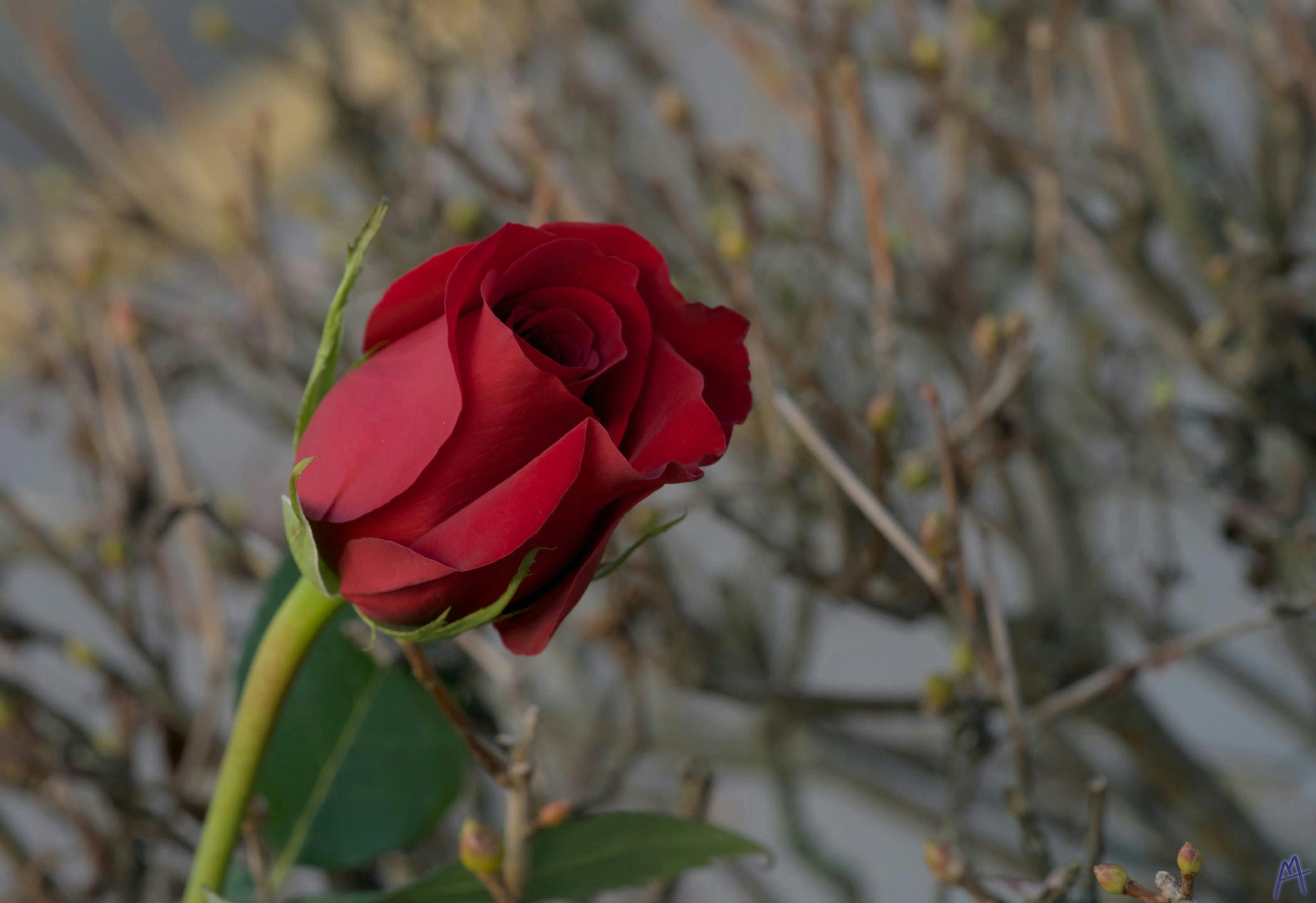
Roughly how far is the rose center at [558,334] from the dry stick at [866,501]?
0.43ft

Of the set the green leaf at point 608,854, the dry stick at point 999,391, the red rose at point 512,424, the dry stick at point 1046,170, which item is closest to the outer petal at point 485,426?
the red rose at point 512,424

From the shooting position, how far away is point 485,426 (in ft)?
0.67

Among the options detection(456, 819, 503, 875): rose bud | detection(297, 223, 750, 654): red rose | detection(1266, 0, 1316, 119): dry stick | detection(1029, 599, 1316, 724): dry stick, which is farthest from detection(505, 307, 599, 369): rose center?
detection(1266, 0, 1316, 119): dry stick

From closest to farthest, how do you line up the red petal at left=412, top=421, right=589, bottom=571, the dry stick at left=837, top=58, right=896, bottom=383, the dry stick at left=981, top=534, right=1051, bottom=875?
the red petal at left=412, top=421, right=589, bottom=571 → the dry stick at left=981, top=534, right=1051, bottom=875 → the dry stick at left=837, top=58, right=896, bottom=383

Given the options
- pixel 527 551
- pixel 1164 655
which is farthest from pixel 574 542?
pixel 1164 655

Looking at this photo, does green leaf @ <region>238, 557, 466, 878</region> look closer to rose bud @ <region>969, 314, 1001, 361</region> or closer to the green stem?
the green stem

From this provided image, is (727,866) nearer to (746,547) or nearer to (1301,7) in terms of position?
(746,547)

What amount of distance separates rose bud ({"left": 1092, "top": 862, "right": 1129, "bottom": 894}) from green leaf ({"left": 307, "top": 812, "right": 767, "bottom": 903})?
0.08 m

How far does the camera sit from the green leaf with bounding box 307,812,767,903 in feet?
0.86

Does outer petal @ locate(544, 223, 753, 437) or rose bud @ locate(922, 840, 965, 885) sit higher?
outer petal @ locate(544, 223, 753, 437)

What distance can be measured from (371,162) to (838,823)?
86 cm

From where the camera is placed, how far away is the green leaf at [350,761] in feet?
1.08

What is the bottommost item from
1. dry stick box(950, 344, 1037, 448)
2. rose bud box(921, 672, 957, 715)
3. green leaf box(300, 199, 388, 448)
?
rose bud box(921, 672, 957, 715)

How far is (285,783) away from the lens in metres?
0.33
